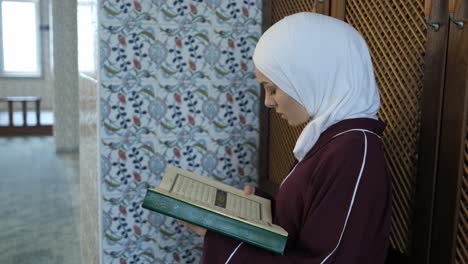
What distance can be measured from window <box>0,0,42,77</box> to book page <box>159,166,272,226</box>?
10.2 meters

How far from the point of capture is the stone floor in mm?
3145

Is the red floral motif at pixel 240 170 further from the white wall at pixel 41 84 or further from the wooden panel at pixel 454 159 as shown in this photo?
the white wall at pixel 41 84

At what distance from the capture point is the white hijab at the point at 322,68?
1.04 meters

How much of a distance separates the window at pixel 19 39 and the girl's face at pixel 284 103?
1038 centimetres

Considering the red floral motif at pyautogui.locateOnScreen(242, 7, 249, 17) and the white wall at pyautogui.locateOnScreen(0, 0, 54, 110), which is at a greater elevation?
the red floral motif at pyautogui.locateOnScreen(242, 7, 249, 17)

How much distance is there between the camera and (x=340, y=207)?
3.21 feet

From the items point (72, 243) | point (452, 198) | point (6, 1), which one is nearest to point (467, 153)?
point (452, 198)

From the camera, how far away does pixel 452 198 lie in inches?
42.4

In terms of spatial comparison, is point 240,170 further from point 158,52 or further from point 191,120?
point 158,52

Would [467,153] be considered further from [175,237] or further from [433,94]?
[175,237]

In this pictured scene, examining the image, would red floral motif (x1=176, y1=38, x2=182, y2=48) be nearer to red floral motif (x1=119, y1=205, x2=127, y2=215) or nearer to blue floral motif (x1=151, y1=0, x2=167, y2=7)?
blue floral motif (x1=151, y1=0, x2=167, y2=7)

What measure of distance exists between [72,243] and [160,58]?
2.01 metres

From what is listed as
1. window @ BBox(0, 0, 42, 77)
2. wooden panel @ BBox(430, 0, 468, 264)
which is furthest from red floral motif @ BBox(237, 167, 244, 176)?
window @ BBox(0, 0, 42, 77)

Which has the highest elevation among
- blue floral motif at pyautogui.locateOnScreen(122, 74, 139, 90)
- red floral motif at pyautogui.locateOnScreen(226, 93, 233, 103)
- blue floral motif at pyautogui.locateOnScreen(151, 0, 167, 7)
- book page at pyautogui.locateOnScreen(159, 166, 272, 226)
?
blue floral motif at pyautogui.locateOnScreen(151, 0, 167, 7)
